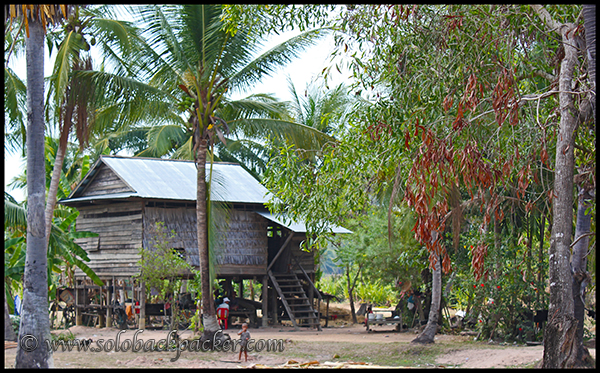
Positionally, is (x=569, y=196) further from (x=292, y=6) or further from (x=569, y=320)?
(x=292, y=6)

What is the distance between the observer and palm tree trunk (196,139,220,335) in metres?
15.0

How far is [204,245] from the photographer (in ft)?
49.2

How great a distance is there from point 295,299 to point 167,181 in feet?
19.5

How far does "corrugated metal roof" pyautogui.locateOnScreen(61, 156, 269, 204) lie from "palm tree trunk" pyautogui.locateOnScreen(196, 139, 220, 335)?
12.8 feet

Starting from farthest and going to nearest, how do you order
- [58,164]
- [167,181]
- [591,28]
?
[167,181] < [58,164] < [591,28]

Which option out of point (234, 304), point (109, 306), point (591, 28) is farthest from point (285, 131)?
point (591, 28)

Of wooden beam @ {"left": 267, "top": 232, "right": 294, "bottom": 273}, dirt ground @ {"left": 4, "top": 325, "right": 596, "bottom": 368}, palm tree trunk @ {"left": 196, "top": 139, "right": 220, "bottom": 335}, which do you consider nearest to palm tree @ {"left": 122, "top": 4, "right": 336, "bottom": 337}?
palm tree trunk @ {"left": 196, "top": 139, "right": 220, "bottom": 335}

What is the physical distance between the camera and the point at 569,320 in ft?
30.5

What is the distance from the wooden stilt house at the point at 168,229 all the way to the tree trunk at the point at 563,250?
11861 millimetres

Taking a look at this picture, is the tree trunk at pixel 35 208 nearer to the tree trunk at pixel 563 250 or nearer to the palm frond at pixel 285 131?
the palm frond at pixel 285 131

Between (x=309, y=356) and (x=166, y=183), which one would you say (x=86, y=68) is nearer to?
(x=166, y=183)

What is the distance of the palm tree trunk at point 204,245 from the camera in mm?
14961

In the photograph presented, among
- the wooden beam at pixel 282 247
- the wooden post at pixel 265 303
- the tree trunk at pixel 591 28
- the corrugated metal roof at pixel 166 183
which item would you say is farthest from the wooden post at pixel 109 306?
the tree trunk at pixel 591 28

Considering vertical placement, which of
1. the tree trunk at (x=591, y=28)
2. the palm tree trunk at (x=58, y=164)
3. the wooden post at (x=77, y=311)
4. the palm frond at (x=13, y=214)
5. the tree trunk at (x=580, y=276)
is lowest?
the wooden post at (x=77, y=311)
